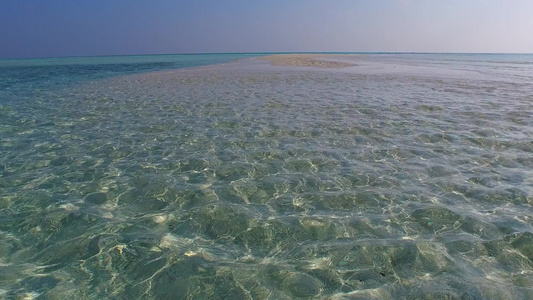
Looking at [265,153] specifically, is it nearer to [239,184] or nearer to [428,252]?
[239,184]

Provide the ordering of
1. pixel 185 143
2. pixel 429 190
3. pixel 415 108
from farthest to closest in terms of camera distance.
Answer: pixel 415 108
pixel 185 143
pixel 429 190

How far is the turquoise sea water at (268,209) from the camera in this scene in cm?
505

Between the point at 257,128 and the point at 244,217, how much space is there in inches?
291

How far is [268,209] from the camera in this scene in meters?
7.25

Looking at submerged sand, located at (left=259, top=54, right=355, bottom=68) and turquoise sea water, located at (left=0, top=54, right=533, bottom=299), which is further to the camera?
submerged sand, located at (left=259, top=54, right=355, bottom=68)

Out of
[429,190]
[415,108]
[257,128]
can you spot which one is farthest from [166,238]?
[415,108]

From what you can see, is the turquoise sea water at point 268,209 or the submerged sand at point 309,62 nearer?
the turquoise sea water at point 268,209

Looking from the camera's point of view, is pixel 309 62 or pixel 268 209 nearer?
pixel 268 209

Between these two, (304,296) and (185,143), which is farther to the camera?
(185,143)

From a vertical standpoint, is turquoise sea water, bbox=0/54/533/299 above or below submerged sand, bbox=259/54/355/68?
below

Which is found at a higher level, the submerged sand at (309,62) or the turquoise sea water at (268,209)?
the submerged sand at (309,62)

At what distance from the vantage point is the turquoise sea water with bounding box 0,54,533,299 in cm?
505

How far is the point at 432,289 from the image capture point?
482cm

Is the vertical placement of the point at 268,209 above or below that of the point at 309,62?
below
